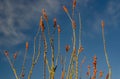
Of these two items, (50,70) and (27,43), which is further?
(27,43)

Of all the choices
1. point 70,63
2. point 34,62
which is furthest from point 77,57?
point 34,62

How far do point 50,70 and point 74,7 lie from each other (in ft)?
3.03

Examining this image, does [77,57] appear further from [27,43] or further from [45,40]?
[27,43]

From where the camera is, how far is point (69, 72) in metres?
3.18

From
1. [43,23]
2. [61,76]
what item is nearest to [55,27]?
[43,23]

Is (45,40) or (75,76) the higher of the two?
(45,40)

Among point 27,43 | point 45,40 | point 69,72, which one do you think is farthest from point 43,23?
point 69,72

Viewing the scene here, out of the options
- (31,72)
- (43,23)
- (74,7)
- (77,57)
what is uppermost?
(74,7)

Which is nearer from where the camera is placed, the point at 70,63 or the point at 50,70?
the point at 50,70

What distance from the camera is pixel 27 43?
3.30m

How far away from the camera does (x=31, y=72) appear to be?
10.1 feet

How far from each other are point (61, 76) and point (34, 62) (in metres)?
0.41

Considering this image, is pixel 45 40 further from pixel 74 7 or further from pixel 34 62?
pixel 74 7

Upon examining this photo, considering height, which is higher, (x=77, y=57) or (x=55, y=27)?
(x=55, y=27)
